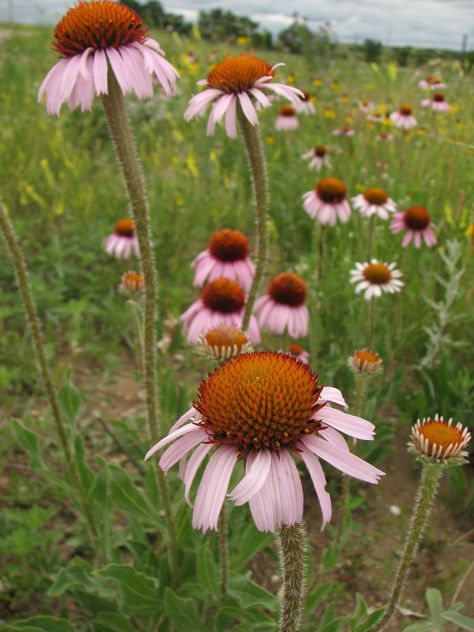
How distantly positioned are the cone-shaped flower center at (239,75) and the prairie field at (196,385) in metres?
0.13

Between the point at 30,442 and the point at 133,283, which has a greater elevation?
the point at 133,283

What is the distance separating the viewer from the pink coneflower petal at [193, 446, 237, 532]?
2.71 feet

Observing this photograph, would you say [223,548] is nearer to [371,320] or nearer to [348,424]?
[348,424]

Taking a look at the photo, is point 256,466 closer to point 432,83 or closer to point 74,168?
point 74,168

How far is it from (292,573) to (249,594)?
2.11 ft

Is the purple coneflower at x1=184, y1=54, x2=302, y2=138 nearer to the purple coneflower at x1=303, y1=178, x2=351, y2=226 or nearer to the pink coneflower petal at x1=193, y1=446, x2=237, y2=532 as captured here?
the pink coneflower petal at x1=193, y1=446, x2=237, y2=532

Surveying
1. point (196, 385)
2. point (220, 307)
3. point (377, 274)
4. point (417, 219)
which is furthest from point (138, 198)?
point (417, 219)

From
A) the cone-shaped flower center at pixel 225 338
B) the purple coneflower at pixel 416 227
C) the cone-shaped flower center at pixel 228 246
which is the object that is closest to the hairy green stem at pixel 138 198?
the cone-shaped flower center at pixel 225 338

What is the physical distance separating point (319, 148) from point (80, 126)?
118 inches

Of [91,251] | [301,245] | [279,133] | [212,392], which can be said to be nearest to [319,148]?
[301,245]

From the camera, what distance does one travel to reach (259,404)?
89 cm

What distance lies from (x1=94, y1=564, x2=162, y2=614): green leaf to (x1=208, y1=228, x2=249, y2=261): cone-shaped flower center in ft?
3.83

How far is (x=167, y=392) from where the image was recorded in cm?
216

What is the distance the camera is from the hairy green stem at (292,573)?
89 cm
